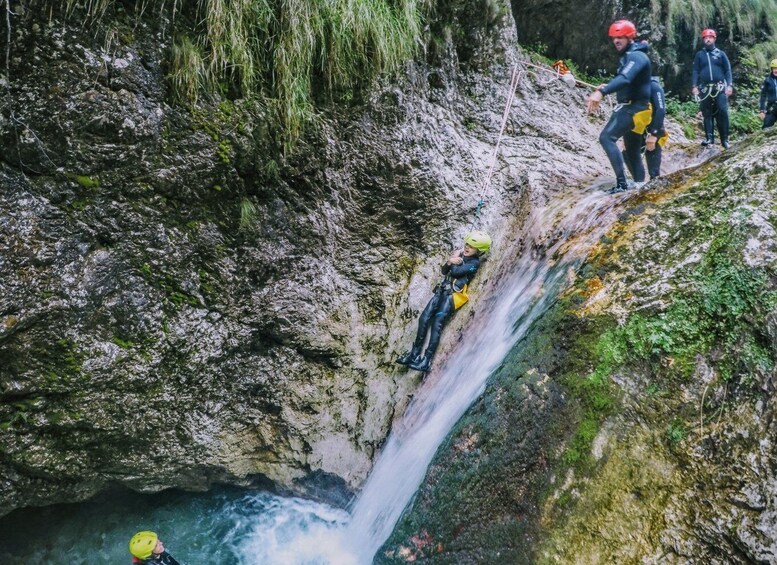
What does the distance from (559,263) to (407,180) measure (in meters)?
2.34

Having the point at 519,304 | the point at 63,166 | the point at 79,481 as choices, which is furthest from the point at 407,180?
the point at 79,481

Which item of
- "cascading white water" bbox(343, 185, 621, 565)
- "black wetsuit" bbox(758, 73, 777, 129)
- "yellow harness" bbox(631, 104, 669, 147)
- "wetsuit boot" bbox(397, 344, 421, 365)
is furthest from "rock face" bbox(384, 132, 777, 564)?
"black wetsuit" bbox(758, 73, 777, 129)

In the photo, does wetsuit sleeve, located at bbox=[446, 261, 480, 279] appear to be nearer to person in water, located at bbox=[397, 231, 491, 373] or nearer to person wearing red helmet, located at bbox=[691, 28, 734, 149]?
person in water, located at bbox=[397, 231, 491, 373]

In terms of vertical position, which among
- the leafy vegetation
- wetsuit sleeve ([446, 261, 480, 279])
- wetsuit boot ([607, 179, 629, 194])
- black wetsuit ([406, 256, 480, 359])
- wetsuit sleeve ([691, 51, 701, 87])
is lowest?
black wetsuit ([406, 256, 480, 359])

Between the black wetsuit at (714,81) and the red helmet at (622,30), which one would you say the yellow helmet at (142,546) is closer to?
the red helmet at (622,30)

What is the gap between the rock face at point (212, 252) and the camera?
4.36 metres

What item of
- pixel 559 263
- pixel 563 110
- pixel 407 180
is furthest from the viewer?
pixel 563 110

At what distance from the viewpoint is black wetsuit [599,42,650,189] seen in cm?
538

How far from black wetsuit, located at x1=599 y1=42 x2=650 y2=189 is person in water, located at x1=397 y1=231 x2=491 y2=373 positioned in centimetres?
172

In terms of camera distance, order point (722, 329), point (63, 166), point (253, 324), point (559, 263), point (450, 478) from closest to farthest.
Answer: point (722, 329) < point (450, 478) < point (63, 166) < point (559, 263) < point (253, 324)

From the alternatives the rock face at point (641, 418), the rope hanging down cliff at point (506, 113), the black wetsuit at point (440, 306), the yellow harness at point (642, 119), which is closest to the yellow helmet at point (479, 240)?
the black wetsuit at point (440, 306)

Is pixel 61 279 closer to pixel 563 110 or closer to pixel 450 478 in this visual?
pixel 450 478

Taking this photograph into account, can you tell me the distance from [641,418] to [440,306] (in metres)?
2.89

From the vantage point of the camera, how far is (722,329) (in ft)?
11.0
